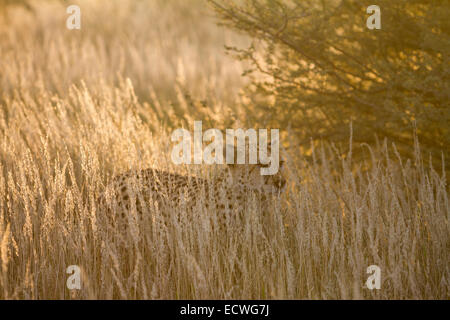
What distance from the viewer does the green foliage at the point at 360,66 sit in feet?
13.1

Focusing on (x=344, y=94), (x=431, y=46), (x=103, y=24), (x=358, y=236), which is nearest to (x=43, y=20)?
(x=103, y=24)

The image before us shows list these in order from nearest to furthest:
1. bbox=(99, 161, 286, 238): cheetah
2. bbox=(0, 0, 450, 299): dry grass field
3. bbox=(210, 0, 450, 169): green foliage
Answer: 1. bbox=(0, 0, 450, 299): dry grass field
2. bbox=(99, 161, 286, 238): cheetah
3. bbox=(210, 0, 450, 169): green foliage

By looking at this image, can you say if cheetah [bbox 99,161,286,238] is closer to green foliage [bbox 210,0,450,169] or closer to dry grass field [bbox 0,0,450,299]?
dry grass field [bbox 0,0,450,299]

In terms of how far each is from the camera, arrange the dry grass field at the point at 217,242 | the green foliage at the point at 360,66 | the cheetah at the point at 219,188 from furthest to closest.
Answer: the green foliage at the point at 360,66
the cheetah at the point at 219,188
the dry grass field at the point at 217,242

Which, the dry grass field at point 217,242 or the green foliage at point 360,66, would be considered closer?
the dry grass field at point 217,242

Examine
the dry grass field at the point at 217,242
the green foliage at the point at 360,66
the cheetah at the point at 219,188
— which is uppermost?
the green foliage at the point at 360,66

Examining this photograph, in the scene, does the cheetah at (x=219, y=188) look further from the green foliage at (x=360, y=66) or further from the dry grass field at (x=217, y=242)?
the green foliage at (x=360, y=66)

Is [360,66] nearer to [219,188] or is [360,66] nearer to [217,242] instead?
[219,188]

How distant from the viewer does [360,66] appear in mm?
4430

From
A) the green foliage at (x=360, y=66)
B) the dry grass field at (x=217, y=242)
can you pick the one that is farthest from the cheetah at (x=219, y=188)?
the green foliage at (x=360, y=66)

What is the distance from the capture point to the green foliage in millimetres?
3984

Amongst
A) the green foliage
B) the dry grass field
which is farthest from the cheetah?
the green foliage

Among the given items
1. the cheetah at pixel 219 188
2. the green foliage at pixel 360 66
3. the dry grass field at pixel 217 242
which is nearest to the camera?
the dry grass field at pixel 217 242

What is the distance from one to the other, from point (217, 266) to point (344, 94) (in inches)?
90.7
